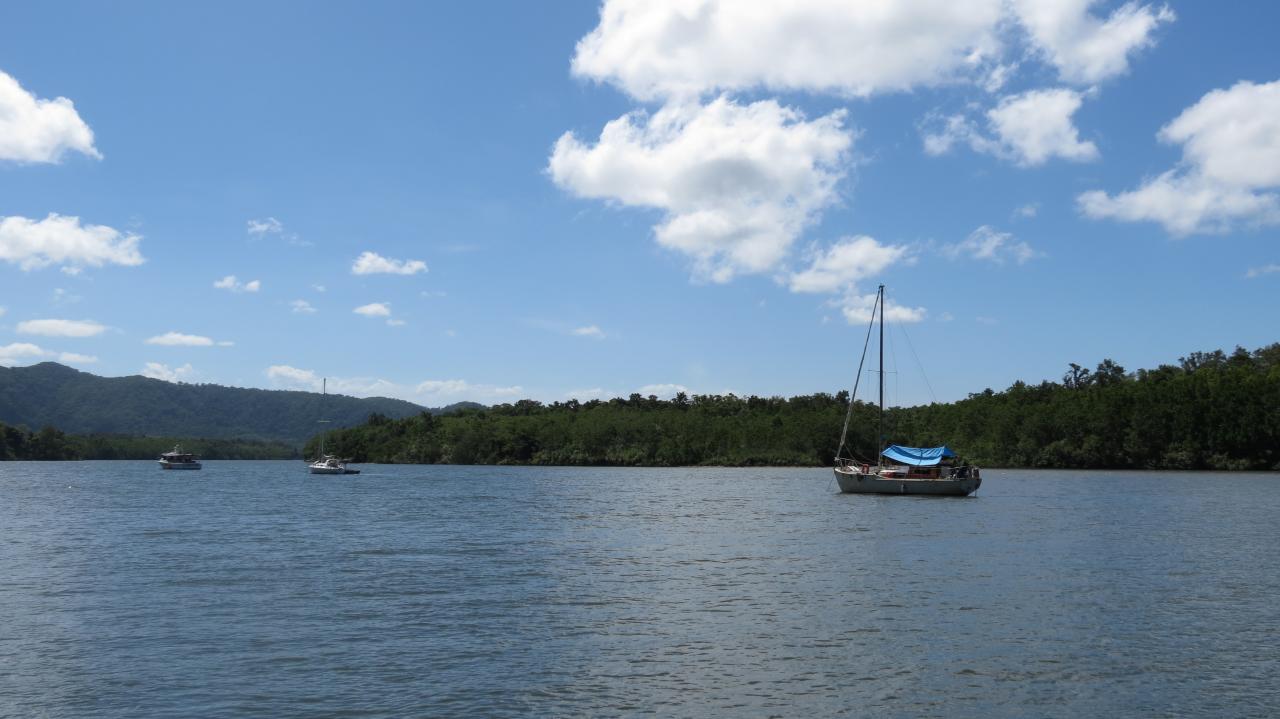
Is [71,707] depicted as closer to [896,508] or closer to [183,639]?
[183,639]

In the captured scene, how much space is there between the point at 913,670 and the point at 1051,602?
39.3ft

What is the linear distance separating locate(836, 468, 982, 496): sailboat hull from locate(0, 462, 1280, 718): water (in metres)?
29.9

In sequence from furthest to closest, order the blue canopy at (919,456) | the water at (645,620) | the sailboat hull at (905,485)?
the blue canopy at (919,456) → the sailboat hull at (905,485) → the water at (645,620)

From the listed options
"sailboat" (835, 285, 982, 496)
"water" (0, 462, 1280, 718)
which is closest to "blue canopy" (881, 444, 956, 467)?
"sailboat" (835, 285, 982, 496)

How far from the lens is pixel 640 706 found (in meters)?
20.2

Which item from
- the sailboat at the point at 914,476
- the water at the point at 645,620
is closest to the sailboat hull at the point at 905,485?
the sailboat at the point at 914,476

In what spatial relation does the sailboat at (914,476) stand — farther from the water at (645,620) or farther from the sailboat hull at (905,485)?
the water at (645,620)

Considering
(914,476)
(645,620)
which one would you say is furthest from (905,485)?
(645,620)

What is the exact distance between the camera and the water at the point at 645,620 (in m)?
21.1

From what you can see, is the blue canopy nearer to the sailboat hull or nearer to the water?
the sailboat hull

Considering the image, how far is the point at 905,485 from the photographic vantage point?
93.8 meters

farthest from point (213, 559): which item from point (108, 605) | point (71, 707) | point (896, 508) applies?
point (896, 508)

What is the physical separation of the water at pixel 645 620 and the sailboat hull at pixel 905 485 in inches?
1177

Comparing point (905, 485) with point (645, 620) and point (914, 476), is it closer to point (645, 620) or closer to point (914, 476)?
point (914, 476)
